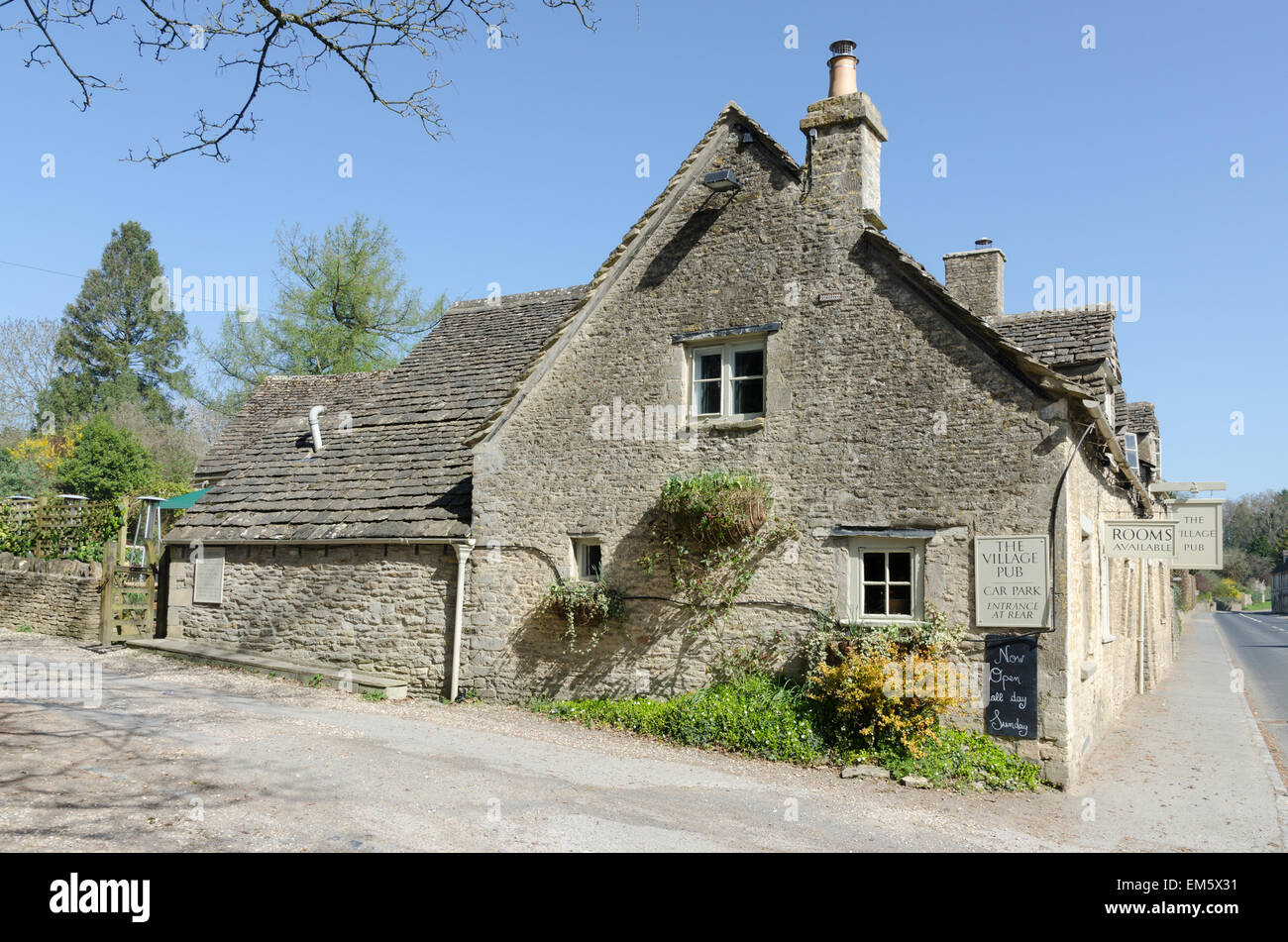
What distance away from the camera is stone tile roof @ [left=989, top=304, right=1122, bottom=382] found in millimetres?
14133

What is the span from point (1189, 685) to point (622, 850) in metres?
19.3

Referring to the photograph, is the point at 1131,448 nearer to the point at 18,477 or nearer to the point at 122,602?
the point at 122,602

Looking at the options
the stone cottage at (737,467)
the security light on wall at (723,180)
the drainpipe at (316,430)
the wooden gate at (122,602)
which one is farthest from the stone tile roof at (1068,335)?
the wooden gate at (122,602)

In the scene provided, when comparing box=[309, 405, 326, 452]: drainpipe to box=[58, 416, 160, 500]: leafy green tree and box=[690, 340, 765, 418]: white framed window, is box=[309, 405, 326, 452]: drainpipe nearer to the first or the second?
box=[690, 340, 765, 418]: white framed window

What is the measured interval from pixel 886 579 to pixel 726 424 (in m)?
2.92

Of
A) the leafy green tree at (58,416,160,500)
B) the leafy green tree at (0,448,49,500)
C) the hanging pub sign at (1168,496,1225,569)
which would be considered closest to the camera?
the hanging pub sign at (1168,496,1225,569)

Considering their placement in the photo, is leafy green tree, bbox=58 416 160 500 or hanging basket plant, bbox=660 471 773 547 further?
leafy green tree, bbox=58 416 160 500

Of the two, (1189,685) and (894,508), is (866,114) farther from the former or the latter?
(1189,685)

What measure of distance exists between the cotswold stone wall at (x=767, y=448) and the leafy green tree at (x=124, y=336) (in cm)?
4756

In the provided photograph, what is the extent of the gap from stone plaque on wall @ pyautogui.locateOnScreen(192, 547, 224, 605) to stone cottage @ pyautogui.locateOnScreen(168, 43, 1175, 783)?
4.7 inches

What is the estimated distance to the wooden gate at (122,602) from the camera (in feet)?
56.9

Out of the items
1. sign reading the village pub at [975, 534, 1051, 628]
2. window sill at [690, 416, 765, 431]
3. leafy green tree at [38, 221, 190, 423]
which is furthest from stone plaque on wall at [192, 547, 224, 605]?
leafy green tree at [38, 221, 190, 423]

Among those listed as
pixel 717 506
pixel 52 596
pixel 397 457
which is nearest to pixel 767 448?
pixel 717 506
